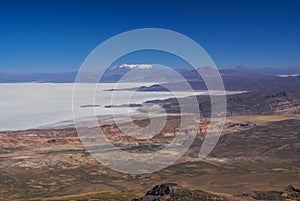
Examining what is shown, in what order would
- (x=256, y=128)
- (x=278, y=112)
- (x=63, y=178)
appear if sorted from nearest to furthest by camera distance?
(x=63, y=178)
(x=256, y=128)
(x=278, y=112)

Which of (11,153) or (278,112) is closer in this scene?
(11,153)

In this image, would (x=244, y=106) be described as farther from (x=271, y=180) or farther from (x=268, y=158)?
(x=271, y=180)

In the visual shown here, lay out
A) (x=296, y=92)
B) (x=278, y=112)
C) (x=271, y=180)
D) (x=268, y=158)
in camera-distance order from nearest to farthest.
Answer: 1. (x=271, y=180)
2. (x=268, y=158)
3. (x=278, y=112)
4. (x=296, y=92)

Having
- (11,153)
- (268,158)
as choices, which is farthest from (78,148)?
(268,158)

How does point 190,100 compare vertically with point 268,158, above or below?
above

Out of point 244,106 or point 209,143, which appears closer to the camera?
point 209,143

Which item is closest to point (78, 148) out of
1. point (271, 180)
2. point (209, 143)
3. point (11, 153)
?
point (11, 153)

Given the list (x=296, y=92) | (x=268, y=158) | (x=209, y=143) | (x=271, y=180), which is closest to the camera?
(x=271, y=180)

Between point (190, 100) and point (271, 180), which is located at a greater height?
point (190, 100)

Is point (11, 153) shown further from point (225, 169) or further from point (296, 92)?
point (296, 92)
